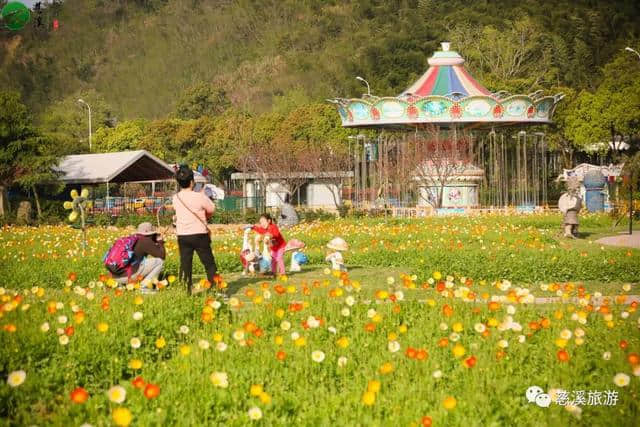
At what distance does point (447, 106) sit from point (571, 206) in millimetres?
14768

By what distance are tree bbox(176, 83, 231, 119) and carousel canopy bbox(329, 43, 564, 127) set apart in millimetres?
49524

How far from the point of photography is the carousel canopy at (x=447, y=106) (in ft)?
113

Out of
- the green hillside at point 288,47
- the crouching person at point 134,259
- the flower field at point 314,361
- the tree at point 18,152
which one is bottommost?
the flower field at point 314,361

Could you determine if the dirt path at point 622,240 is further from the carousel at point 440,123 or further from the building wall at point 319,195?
the building wall at point 319,195

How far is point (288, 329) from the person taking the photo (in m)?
7.44

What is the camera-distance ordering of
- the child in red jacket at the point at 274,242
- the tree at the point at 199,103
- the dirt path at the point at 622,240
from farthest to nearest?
the tree at the point at 199,103 → the dirt path at the point at 622,240 → the child in red jacket at the point at 274,242

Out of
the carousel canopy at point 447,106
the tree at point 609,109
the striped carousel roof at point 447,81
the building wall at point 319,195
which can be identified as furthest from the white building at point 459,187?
the tree at point 609,109

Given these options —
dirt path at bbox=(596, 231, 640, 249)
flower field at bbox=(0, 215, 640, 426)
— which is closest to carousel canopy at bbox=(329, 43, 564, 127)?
dirt path at bbox=(596, 231, 640, 249)

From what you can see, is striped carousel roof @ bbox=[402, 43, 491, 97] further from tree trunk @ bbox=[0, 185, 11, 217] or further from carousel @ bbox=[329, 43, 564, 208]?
tree trunk @ bbox=[0, 185, 11, 217]

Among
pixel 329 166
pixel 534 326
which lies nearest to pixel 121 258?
pixel 534 326

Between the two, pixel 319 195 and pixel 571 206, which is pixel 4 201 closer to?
pixel 319 195

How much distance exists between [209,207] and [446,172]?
2566 cm


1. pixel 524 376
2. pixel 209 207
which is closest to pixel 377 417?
pixel 524 376

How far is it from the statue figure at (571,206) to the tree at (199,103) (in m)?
66.8
